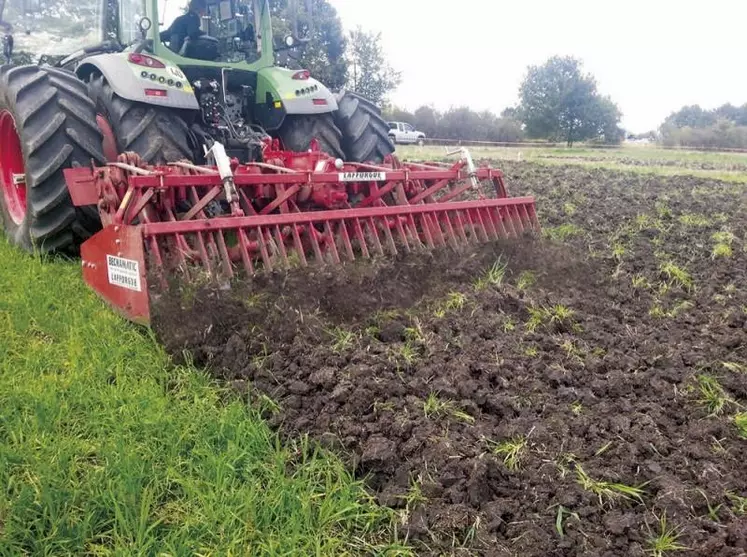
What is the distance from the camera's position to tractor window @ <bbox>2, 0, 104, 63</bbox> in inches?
191

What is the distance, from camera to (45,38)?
16.8ft

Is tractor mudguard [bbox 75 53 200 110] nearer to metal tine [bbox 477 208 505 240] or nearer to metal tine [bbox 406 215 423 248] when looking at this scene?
metal tine [bbox 406 215 423 248]

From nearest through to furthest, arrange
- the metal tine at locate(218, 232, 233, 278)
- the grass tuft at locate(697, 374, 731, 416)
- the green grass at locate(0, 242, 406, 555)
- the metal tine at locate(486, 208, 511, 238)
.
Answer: the green grass at locate(0, 242, 406, 555)
the grass tuft at locate(697, 374, 731, 416)
the metal tine at locate(218, 232, 233, 278)
the metal tine at locate(486, 208, 511, 238)

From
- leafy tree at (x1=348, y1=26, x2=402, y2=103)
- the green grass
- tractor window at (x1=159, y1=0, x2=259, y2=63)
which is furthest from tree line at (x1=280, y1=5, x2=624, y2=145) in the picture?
the green grass

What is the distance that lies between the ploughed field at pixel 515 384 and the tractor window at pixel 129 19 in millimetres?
2691

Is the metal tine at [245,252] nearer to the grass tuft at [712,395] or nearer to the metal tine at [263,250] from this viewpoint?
the metal tine at [263,250]

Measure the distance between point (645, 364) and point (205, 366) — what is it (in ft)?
5.80

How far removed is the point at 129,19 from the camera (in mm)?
4746

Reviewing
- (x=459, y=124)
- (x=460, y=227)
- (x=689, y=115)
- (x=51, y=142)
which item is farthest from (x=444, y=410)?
(x=689, y=115)

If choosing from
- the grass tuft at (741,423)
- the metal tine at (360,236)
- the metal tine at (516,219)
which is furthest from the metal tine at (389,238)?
the grass tuft at (741,423)

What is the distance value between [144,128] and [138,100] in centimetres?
17

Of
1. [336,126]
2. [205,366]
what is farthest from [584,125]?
[205,366]

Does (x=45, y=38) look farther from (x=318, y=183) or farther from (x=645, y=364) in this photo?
(x=645, y=364)

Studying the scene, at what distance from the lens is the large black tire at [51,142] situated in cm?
391
